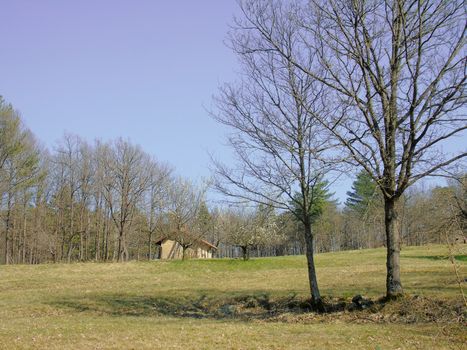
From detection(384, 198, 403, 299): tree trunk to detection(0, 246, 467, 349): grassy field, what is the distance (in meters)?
0.50

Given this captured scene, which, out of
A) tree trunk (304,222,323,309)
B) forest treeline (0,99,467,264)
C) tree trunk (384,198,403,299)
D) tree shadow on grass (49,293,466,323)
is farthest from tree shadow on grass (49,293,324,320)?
forest treeline (0,99,467,264)

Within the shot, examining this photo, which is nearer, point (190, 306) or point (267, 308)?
point (267, 308)

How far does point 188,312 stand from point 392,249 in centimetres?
789

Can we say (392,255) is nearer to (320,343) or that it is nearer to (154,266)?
(320,343)

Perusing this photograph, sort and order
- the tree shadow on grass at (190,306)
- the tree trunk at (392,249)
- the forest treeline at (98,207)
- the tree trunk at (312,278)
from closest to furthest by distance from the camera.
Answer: the tree trunk at (392,249) → the tree trunk at (312,278) → the tree shadow on grass at (190,306) → the forest treeline at (98,207)

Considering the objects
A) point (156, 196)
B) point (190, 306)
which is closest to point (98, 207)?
point (156, 196)

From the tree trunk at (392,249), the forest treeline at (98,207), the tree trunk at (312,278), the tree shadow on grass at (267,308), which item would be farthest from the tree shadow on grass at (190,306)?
the forest treeline at (98,207)

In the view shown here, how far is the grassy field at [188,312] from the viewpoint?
837cm

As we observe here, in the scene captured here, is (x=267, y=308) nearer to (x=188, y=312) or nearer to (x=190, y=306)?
(x=188, y=312)

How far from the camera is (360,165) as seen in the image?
11852 mm

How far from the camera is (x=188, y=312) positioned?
16.6 meters

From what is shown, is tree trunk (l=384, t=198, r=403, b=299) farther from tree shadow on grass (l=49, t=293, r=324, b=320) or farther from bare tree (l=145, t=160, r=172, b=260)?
bare tree (l=145, t=160, r=172, b=260)

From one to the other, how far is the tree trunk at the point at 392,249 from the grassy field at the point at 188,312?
0.50 m

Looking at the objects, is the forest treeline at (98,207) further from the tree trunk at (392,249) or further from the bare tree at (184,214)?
the tree trunk at (392,249)
